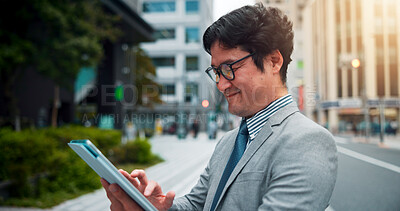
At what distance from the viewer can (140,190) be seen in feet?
4.87

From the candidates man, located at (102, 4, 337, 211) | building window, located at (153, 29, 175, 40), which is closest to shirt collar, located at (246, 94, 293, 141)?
man, located at (102, 4, 337, 211)

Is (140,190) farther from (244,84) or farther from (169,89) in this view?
(169,89)

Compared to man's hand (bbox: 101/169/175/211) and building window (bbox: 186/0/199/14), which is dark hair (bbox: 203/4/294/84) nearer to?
man's hand (bbox: 101/169/175/211)

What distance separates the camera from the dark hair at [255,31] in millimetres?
1291

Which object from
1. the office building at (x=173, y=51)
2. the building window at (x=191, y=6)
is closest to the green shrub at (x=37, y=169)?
the office building at (x=173, y=51)

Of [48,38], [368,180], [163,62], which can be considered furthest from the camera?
[163,62]

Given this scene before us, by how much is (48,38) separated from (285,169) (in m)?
10.3

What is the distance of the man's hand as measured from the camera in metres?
1.23

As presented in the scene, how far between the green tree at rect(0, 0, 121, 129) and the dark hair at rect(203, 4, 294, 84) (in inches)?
347


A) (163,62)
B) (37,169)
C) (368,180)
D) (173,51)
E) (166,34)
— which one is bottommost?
(37,169)

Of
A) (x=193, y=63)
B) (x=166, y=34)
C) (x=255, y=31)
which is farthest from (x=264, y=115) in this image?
(x=166, y=34)

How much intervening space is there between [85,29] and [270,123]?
969 centimetres

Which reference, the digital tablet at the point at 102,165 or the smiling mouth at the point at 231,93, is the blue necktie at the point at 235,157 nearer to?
the smiling mouth at the point at 231,93

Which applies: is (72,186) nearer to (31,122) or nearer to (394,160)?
(394,160)
